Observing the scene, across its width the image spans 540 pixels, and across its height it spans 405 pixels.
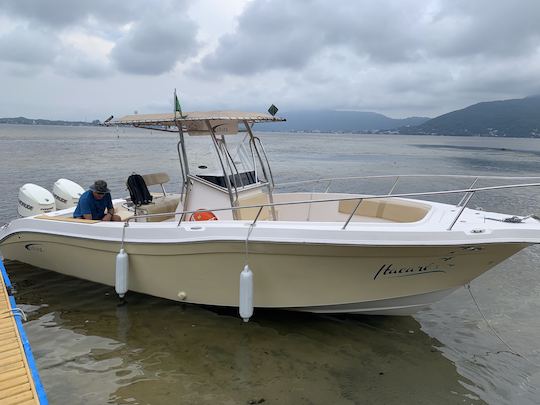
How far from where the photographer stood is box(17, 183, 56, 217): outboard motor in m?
8.45

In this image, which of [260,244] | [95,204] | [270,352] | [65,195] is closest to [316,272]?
[260,244]

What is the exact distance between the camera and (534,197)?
56.2 feet

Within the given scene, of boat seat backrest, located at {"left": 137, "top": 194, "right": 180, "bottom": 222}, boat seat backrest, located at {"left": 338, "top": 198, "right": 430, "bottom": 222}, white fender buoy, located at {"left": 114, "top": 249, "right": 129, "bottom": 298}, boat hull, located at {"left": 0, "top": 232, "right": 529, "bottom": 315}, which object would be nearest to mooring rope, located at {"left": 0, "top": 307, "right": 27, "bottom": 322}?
white fender buoy, located at {"left": 114, "top": 249, "right": 129, "bottom": 298}

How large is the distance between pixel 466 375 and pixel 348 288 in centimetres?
170

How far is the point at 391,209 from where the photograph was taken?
6828mm

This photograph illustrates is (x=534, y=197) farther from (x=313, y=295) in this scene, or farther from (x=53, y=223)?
(x=53, y=223)

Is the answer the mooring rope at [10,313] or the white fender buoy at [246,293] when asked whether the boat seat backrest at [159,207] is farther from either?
the white fender buoy at [246,293]

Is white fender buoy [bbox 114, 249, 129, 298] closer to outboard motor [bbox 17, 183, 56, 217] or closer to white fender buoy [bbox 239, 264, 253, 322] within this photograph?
white fender buoy [bbox 239, 264, 253, 322]

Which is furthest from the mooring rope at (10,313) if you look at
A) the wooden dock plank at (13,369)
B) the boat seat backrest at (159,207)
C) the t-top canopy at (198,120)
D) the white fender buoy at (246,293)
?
the t-top canopy at (198,120)

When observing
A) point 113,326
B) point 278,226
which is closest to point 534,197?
point 278,226

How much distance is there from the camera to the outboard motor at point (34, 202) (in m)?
8.45

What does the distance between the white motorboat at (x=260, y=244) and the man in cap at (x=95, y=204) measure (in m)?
0.30

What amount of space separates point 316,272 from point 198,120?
8.64ft

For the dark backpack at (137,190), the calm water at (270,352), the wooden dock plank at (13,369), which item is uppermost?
the dark backpack at (137,190)
